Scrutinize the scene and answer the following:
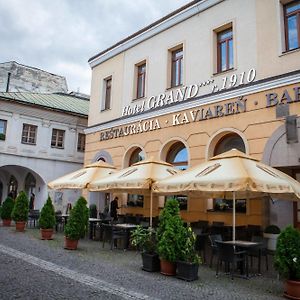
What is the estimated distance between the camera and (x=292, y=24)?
11.5 metres

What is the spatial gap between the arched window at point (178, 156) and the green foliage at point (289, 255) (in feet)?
26.7

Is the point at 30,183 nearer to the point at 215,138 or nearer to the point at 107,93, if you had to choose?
the point at 107,93

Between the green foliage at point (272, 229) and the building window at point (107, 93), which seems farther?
the building window at point (107, 93)

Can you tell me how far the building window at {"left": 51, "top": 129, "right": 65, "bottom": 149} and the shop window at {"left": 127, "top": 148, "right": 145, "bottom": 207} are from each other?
8416 mm

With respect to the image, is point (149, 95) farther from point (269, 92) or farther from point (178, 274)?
point (178, 274)

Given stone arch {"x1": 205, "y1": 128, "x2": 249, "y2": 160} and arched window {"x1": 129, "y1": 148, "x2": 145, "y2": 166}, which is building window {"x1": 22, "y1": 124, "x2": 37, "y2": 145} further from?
stone arch {"x1": 205, "y1": 128, "x2": 249, "y2": 160}

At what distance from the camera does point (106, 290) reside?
6.23m

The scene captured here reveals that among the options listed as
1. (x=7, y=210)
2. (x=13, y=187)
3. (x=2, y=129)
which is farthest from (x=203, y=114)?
(x=13, y=187)

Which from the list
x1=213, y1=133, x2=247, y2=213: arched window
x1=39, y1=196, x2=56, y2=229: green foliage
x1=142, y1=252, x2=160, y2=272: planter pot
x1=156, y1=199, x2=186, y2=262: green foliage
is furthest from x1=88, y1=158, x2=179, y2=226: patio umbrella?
x1=142, y1=252, x2=160, y2=272: planter pot

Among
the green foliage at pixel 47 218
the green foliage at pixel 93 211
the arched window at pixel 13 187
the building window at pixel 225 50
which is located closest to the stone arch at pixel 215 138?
the building window at pixel 225 50

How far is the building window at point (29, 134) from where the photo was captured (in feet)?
73.1

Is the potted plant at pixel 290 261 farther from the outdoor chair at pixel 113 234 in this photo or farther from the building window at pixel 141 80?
the building window at pixel 141 80

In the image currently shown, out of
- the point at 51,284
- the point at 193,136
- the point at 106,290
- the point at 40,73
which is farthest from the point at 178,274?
the point at 40,73

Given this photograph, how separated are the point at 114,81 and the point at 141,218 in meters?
7.58
